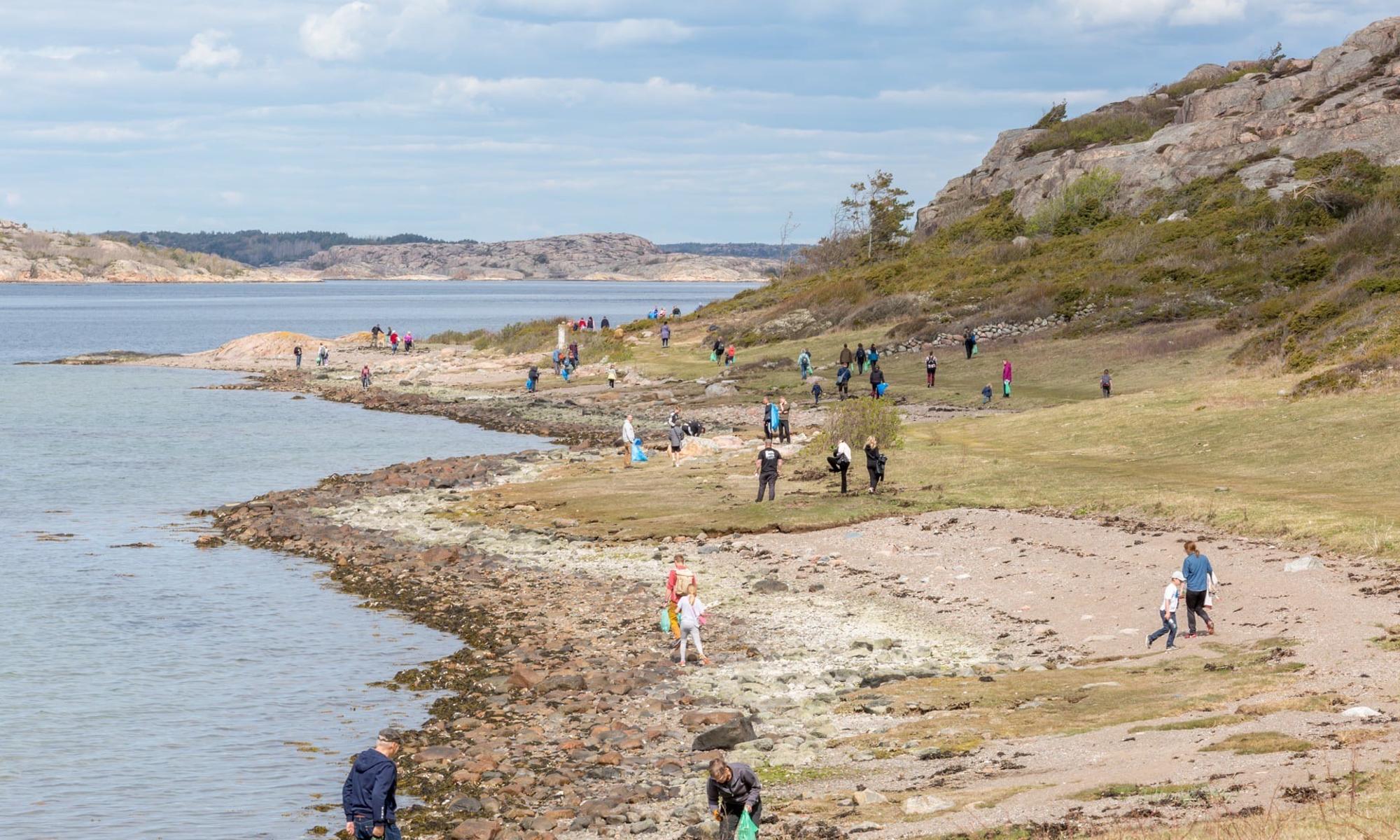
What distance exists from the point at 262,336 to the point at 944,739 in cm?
10171

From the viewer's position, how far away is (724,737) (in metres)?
19.2

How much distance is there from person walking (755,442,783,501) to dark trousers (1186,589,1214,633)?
1498 centimetres

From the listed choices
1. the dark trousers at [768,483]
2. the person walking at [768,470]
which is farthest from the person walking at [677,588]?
the dark trousers at [768,483]

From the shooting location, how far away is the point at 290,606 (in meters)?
30.4

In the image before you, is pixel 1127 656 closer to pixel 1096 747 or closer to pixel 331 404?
pixel 1096 747

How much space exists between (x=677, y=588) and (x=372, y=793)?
10.9 metres

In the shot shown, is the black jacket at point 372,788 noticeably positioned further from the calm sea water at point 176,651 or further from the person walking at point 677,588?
the person walking at point 677,588

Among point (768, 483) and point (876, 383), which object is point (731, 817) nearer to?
point (768, 483)

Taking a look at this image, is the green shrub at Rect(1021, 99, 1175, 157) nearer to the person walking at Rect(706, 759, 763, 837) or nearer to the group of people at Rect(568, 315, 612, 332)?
the group of people at Rect(568, 315, 612, 332)

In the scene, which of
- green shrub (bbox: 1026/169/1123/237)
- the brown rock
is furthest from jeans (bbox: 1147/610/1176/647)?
green shrub (bbox: 1026/169/1123/237)

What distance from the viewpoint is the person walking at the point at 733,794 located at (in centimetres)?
1406

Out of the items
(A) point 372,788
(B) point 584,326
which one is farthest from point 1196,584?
(B) point 584,326

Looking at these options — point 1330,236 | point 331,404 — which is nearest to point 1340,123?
point 1330,236

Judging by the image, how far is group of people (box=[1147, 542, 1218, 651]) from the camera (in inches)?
836
